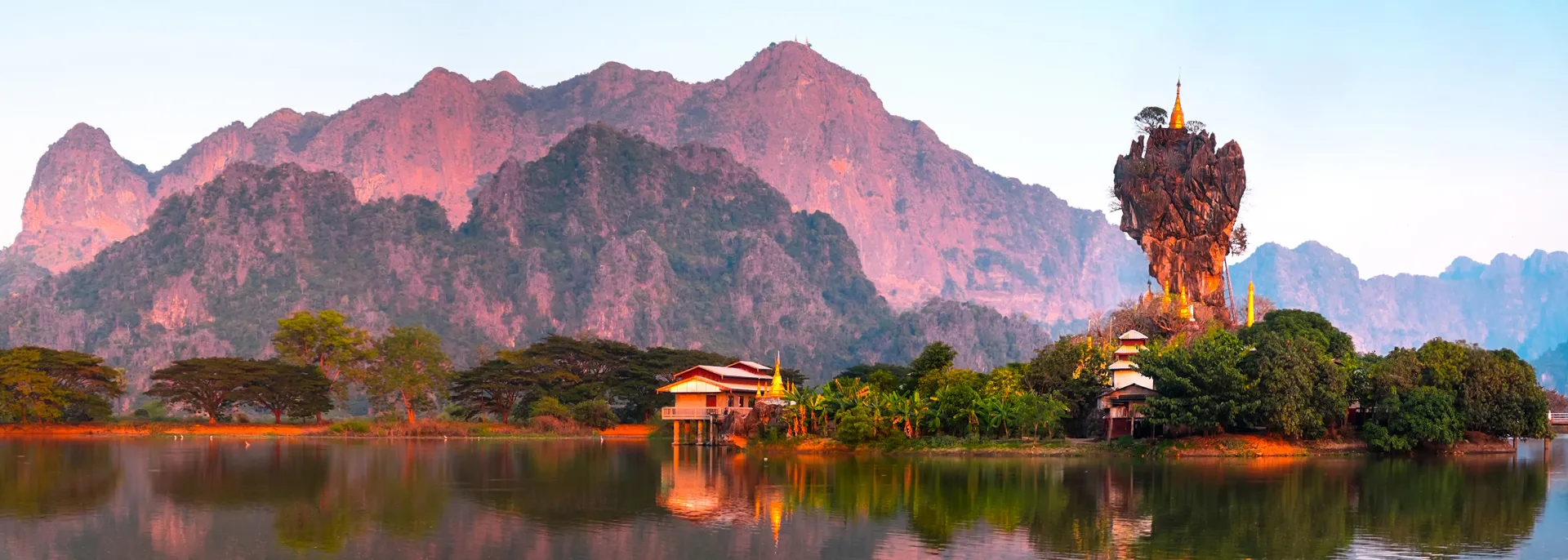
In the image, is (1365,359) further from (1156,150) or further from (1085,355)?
(1156,150)

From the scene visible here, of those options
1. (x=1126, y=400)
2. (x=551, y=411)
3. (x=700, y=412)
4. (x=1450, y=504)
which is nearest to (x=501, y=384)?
(x=551, y=411)

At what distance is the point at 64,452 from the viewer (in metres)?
74.6

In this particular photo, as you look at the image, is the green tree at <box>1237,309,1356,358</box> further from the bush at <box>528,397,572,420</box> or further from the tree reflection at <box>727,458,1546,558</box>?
the bush at <box>528,397,572,420</box>

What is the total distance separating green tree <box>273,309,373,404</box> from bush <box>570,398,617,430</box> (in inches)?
927

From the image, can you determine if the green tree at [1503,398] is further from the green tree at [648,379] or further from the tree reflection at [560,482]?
the green tree at [648,379]

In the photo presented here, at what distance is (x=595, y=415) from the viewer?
104 meters

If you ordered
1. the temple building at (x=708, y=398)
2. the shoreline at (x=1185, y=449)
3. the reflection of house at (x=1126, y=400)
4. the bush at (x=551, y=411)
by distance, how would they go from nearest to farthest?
the shoreline at (x=1185, y=449) < the reflection of house at (x=1126, y=400) < the temple building at (x=708, y=398) < the bush at (x=551, y=411)

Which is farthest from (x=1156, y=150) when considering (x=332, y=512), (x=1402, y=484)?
(x=332, y=512)

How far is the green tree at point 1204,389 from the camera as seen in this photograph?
6278cm

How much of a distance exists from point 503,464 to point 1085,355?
31.4 meters

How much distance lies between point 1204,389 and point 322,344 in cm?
7968

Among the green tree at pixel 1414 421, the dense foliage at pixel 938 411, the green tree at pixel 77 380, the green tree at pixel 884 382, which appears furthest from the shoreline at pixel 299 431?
the green tree at pixel 1414 421

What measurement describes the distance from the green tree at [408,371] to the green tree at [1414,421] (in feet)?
241

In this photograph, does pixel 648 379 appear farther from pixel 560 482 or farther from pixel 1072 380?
pixel 560 482
